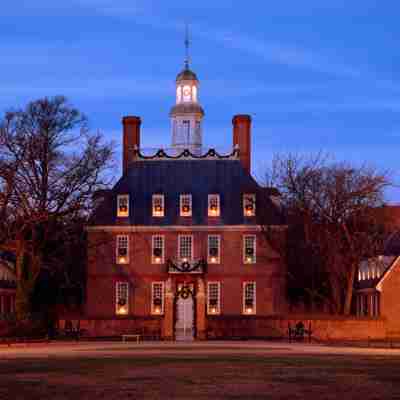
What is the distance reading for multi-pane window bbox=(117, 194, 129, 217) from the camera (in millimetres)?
59562

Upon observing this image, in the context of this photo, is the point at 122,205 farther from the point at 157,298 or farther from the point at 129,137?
the point at 157,298

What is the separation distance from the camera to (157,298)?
58469mm

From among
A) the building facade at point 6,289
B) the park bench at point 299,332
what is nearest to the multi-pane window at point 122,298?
the building facade at point 6,289

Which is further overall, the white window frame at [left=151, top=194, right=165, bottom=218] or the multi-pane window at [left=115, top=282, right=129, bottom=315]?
the white window frame at [left=151, top=194, right=165, bottom=218]

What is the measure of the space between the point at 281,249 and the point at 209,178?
687 centimetres

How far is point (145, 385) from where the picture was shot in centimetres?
2267

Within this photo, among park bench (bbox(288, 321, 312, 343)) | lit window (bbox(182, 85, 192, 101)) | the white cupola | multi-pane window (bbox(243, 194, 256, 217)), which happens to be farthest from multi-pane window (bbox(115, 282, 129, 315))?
lit window (bbox(182, 85, 192, 101))

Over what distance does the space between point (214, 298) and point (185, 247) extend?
3655 mm

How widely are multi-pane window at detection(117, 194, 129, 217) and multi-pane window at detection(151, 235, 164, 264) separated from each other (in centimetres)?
243

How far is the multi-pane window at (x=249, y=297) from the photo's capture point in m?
58.2

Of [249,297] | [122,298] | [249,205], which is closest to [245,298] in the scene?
[249,297]

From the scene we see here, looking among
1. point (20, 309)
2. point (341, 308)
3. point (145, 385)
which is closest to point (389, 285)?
Answer: point (341, 308)

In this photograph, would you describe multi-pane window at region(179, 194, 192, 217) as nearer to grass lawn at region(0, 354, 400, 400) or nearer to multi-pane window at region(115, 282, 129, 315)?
multi-pane window at region(115, 282, 129, 315)

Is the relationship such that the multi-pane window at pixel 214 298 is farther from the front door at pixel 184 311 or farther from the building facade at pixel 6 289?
the building facade at pixel 6 289
